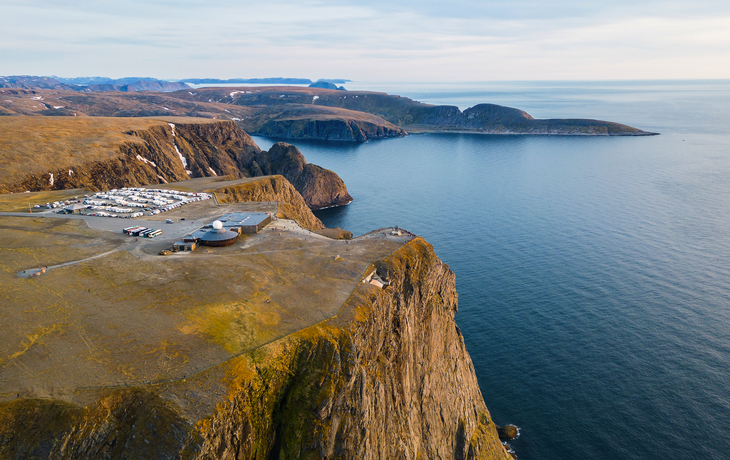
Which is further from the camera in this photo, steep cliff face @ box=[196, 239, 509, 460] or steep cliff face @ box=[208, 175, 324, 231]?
steep cliff face @ box=[208, 175, 324, 231]

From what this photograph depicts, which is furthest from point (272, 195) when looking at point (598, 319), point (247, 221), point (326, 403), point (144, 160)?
point (598, 319)

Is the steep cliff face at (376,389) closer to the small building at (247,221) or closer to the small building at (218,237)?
the small building at (218,237)

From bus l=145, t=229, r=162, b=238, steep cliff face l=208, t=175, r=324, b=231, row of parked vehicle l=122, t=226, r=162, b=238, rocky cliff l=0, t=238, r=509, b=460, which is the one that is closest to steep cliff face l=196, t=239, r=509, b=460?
rocky cliff l=0, t=238, r=509, b=460

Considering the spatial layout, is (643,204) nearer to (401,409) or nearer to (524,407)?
(524,407)

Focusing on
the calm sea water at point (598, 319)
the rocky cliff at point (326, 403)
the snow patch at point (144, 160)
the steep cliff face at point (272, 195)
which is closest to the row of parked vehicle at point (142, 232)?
the steep cliff face at point (272, 195)

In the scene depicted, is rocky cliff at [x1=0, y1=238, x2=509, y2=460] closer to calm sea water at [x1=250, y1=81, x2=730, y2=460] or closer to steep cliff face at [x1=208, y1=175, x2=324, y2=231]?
calm sea water at [x1=250, y1=81, x2=730, y2=460]

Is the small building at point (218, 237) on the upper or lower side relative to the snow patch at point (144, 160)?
upper

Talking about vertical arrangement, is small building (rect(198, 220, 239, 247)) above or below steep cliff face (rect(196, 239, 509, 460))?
above
